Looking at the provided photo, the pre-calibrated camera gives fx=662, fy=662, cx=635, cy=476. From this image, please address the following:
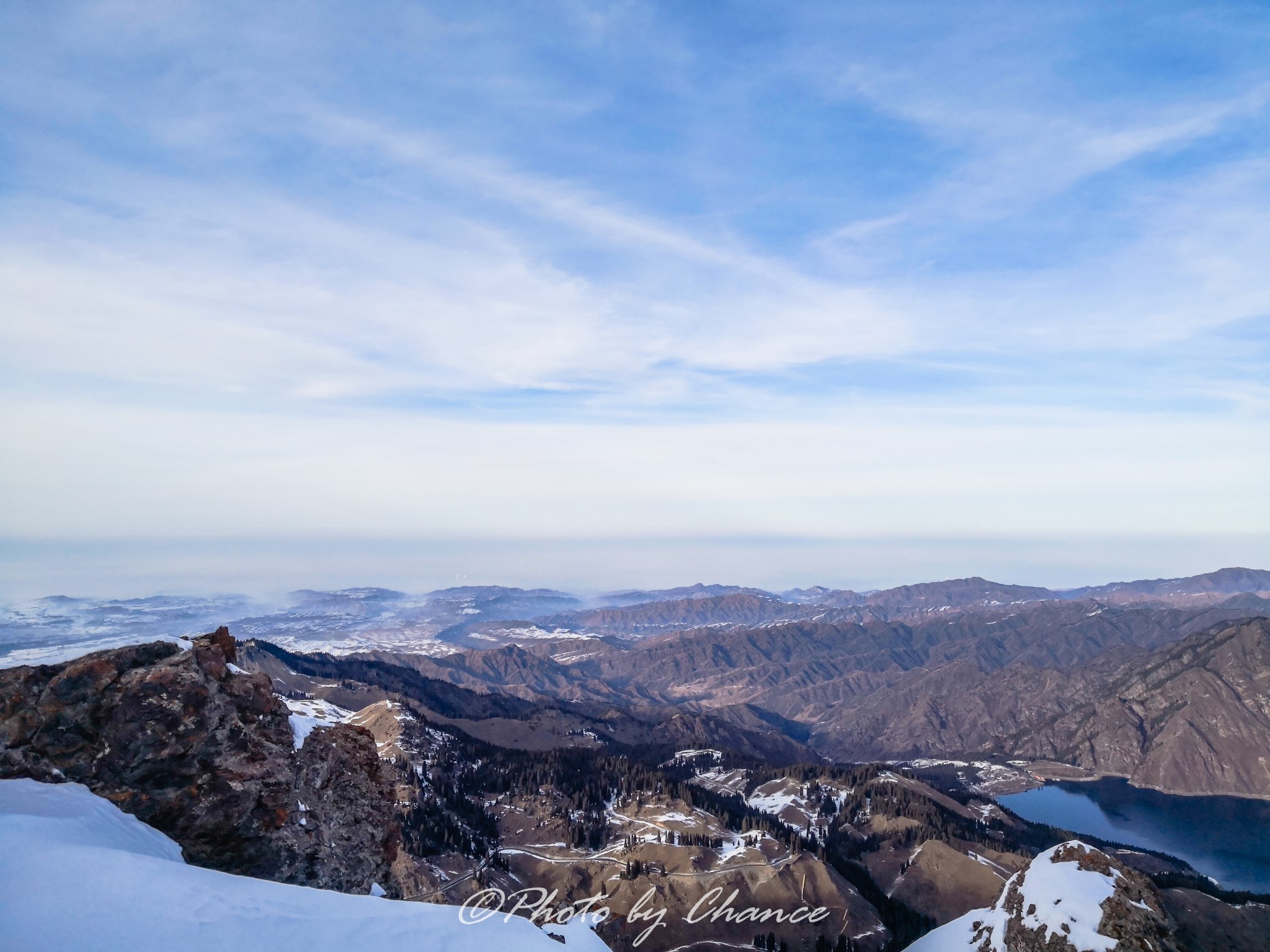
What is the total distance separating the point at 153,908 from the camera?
16.0 m

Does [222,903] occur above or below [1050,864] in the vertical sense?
above

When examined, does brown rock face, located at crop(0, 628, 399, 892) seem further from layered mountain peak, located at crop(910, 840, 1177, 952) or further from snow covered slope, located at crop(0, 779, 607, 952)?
layered mountain peak, located at crop(910, 840, 1177, 952)

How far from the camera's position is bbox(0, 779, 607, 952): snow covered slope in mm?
14656

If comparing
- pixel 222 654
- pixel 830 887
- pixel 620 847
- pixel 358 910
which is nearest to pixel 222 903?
pixel 358 910

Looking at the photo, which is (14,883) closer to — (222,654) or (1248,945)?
(222,654)

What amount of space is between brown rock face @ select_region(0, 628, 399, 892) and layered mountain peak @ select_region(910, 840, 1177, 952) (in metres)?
52.1

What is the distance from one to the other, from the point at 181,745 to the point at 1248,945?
130 meters

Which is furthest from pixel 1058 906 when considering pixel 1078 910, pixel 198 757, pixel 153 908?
pixel 153 908

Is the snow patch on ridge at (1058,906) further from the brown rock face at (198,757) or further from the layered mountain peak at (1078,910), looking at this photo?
the brown rock face at (198,757)

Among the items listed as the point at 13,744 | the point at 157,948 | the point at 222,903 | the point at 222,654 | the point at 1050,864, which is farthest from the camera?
the point at 1050,864

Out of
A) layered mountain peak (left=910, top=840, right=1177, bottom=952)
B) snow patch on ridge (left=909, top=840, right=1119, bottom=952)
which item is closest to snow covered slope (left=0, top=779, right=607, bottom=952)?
layered mountain peak (left=910, top=840, right=1177, bottom=952)

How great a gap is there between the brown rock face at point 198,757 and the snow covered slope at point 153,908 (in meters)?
3.79

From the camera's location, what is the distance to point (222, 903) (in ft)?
56.3

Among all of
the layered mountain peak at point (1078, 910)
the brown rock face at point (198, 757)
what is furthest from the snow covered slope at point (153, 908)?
the layered mountain peak at point (1078, 910)
